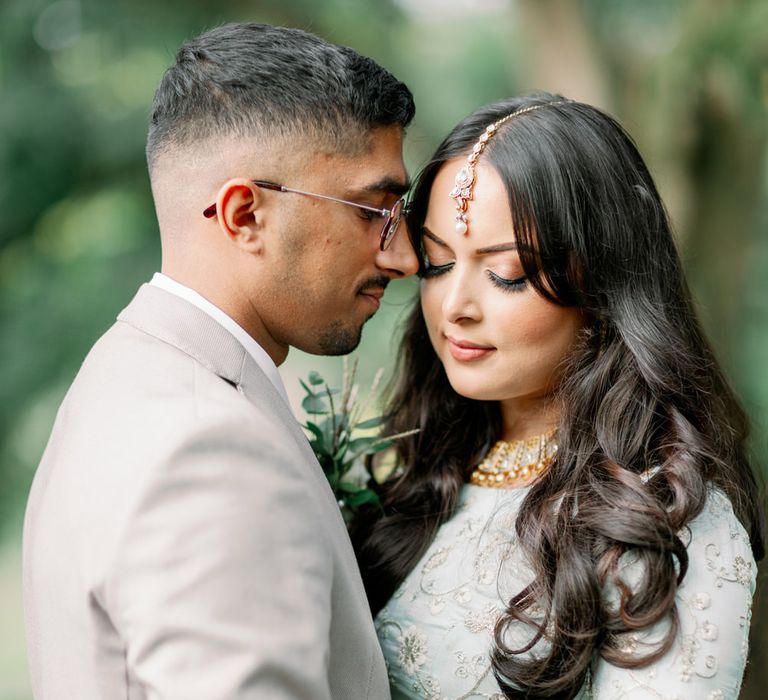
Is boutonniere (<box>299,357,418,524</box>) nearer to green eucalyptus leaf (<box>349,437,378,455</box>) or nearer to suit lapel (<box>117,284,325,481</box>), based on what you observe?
green eucalyptus leaf (<box>349,437,378,455</box>)

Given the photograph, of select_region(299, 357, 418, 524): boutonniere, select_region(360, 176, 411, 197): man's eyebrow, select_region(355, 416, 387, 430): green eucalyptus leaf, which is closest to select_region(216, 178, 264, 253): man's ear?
select_region(360, 176, 411, 197): man's eyebrow

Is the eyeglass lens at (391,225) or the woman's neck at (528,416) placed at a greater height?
the eyeglass lens at (391,225)

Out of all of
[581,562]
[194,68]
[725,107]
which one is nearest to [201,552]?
[581,562]

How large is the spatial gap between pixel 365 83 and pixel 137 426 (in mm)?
984

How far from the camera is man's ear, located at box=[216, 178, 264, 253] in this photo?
2.11 m

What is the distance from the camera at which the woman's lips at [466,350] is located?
8.13 ft

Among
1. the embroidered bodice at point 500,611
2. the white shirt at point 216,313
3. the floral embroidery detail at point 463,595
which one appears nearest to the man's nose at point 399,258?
the white shirt at point 216,313

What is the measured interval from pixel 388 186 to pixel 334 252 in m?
0.20

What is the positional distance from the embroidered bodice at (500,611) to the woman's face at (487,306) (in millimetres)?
350

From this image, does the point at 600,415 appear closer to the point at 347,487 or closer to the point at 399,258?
the point at 399,258

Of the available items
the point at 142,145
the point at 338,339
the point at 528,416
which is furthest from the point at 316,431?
the point at 142,145

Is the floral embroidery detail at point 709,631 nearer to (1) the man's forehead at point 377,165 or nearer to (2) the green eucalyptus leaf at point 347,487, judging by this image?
(2) the green eucalyptus leaf at point 347,487

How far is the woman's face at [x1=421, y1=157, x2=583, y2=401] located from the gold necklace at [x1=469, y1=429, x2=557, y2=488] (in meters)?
0.18

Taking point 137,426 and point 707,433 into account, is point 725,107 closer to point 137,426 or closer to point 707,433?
point 707,433
